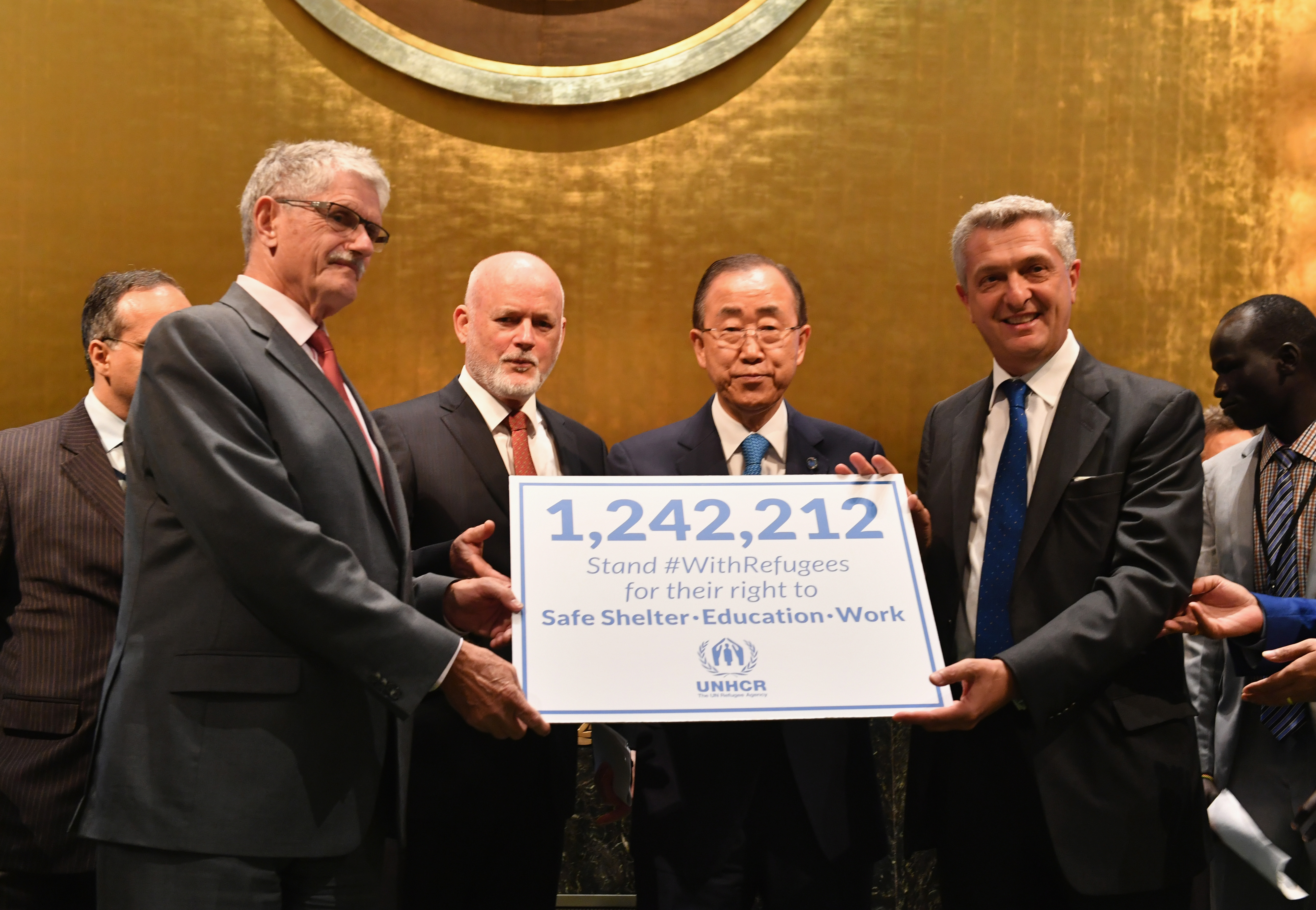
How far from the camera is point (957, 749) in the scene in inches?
76.7

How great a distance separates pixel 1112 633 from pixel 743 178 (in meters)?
2.11

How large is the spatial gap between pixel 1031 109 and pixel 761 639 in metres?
2.41

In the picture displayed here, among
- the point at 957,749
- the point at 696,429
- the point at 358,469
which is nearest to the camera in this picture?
the point at 358,469

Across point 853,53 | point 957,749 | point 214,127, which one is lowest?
point 957,749

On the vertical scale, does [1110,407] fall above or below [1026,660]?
above

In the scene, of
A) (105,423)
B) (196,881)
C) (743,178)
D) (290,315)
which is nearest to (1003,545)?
(290,315)

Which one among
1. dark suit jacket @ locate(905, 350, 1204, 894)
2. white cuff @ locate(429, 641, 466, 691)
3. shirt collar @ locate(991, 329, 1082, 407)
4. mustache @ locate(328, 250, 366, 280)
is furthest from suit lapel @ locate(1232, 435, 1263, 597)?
mustache @ locate(328, 250, 366, 280)

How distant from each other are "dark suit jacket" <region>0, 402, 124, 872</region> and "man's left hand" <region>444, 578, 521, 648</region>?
77 centimetres

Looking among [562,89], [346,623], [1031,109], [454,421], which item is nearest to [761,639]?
[346,623]

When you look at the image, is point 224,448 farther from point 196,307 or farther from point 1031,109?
point 1031,109

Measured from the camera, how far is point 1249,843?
2172 millimetres

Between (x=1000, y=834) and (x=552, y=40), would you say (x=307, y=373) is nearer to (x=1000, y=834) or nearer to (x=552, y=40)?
(x=1000, y=834)

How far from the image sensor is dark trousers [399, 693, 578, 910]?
2.03 metres

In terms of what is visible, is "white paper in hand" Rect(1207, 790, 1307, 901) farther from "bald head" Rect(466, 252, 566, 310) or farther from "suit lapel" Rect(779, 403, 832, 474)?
"bald head" Rect(466, 252, 566, 310)
